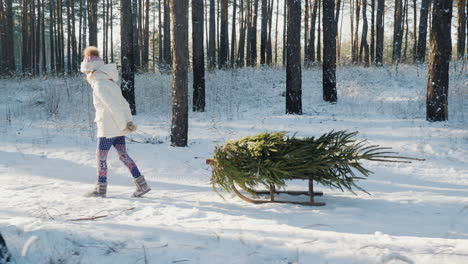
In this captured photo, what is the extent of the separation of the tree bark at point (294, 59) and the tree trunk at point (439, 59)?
355 cm

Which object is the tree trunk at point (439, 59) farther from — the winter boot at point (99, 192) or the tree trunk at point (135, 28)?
the tree trunk at point (135, 28)

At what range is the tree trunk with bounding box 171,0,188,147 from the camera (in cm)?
784

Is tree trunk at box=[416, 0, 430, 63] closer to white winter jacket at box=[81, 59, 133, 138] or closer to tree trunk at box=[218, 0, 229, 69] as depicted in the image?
tree trunk at box=[218, 0, 229, 69]

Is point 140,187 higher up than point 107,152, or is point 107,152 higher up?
point 107,152

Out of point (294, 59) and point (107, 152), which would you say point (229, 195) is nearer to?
point (107, 152)

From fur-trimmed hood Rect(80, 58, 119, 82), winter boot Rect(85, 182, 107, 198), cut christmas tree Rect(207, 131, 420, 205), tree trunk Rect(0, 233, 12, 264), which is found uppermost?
fur-trimmed hood Rect(80, 58, 119, 82)

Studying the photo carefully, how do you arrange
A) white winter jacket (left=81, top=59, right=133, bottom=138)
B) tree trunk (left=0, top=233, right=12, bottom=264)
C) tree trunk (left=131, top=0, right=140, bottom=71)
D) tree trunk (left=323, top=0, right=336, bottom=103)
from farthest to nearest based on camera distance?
tree trunk (left=131, top=0, right=140, bottom=71), tree trunk (left=323, top=0, right=336, bottom=103), white winter jacket (left=81, top=59, right=133, bottom=138), tree trunk (left=0, top=233, right=12, bottom=264)

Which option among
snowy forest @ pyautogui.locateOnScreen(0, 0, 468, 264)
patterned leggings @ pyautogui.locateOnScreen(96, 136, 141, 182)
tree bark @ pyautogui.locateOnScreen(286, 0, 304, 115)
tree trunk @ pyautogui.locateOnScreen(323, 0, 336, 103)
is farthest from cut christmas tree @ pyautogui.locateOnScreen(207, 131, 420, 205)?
tree trunk @ pyautogui.locateOnScreen(323, 0, 336, 103)

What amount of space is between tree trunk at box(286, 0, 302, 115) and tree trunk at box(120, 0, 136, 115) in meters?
5.03

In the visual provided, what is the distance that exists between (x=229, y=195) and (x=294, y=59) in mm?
6779

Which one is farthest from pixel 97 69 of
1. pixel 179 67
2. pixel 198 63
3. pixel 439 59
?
pixel 439 59

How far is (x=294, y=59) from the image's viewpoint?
10.8 m

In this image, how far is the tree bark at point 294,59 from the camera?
10.6 meters

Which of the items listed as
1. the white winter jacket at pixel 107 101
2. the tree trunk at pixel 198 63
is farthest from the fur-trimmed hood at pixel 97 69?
the tree trunk at pixel 198 63
